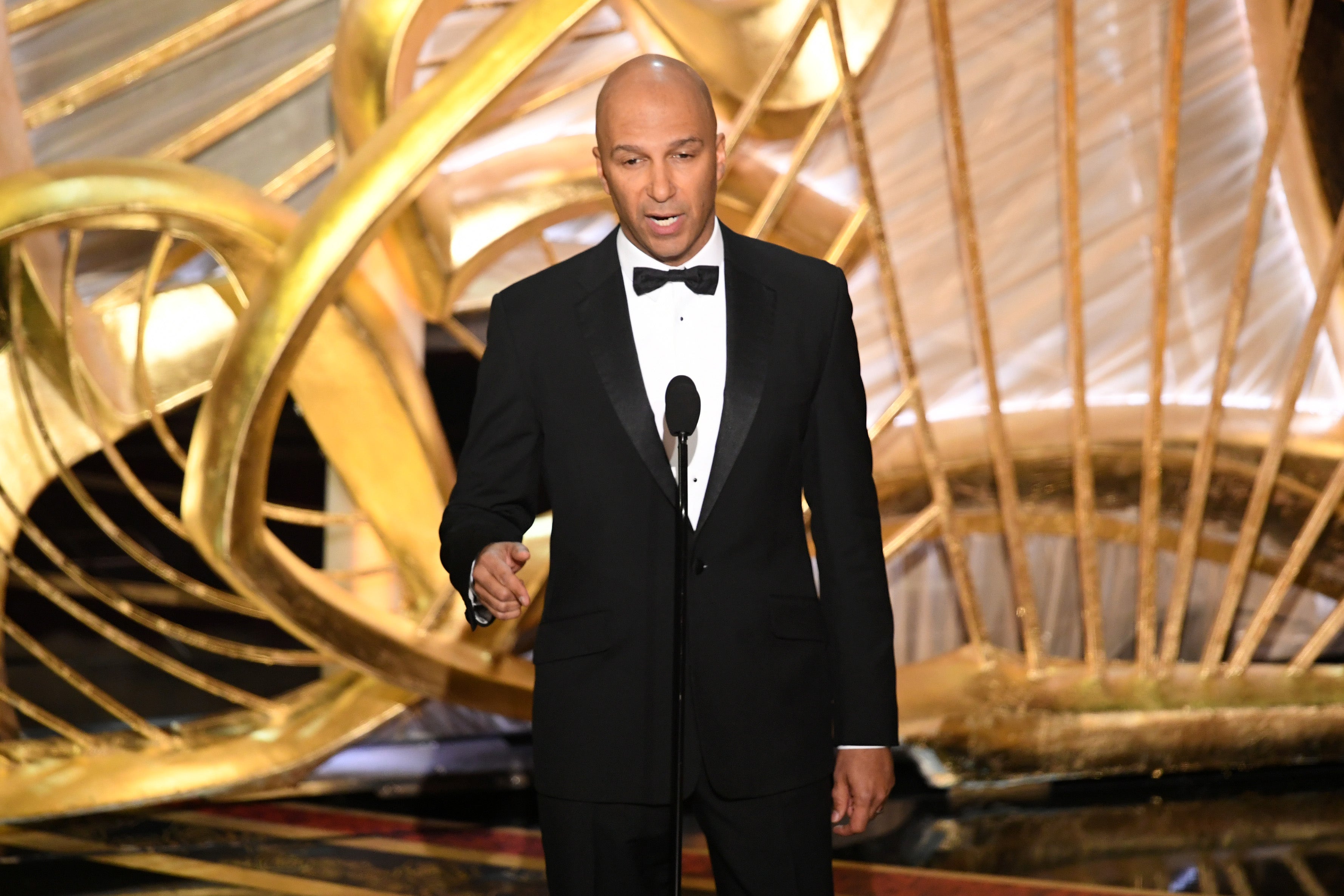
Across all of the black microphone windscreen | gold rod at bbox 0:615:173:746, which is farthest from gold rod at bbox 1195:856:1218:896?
gold rod at bbox 0:615:173:746

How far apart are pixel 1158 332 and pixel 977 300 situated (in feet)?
1.28

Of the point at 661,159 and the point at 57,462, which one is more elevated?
the point at 57,462

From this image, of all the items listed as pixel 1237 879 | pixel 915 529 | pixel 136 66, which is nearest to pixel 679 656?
pixel 915 529

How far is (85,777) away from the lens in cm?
288

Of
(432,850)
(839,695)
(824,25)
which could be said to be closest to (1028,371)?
(824,25)

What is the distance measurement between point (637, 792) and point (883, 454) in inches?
76.8

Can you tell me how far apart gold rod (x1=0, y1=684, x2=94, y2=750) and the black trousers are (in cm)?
203

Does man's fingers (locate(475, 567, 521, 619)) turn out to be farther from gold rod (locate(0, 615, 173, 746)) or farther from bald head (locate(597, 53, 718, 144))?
gold rod (locate(0, 615, 173, 746))

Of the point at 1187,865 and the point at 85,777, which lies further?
the point at 85,777

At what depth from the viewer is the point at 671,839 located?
108 centimetres

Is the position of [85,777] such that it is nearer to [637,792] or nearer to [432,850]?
[432,850]

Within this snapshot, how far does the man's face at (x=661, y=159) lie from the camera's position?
1092mm

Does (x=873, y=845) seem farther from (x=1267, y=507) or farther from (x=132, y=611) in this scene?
(x=132, y=611)

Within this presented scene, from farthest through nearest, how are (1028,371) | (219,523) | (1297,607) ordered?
(1297,607)
(1028,371)
(219,523)
